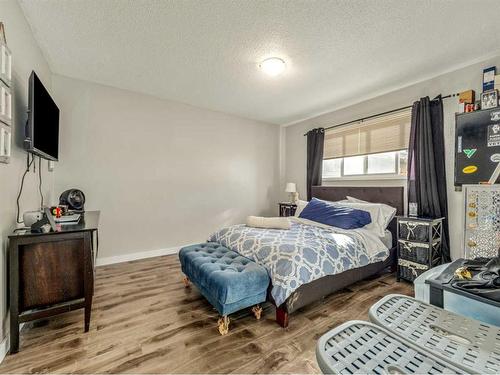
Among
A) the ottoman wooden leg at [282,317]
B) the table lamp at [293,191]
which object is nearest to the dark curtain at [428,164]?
the table lamp at [293,191]

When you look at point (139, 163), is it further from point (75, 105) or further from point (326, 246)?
point (326, 246)

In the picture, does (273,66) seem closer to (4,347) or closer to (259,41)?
(259,41)

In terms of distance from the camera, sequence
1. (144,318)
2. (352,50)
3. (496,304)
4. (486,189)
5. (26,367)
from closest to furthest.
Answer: (496,304) < (26,367) < (144,318) < (486,189) < (352,50)

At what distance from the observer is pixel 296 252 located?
6.57 feet

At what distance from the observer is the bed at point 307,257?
1884mm

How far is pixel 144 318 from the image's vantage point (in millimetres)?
1981

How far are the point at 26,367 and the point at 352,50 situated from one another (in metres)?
3.63

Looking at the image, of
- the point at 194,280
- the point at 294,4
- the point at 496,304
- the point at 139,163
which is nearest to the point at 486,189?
the point at 496,304

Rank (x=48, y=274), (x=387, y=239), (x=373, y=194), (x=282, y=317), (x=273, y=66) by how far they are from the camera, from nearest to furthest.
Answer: (x=48, y=274) → (x=282, y=317) → (x=273, y=66) → (x=387, y=239) → (x=373, y=194)

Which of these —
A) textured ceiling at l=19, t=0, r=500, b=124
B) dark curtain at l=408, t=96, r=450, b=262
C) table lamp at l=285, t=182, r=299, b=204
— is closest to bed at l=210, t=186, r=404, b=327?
dark curtain at l=408, t=96, r=450, b=262

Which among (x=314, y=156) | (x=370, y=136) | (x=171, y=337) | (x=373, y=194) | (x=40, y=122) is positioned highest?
(x=370, y=136)

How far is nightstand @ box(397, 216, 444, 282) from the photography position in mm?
2579

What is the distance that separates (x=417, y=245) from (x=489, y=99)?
1.72 m

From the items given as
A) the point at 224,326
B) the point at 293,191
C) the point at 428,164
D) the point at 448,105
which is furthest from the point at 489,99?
the point at 224,326
